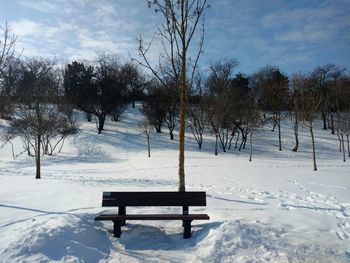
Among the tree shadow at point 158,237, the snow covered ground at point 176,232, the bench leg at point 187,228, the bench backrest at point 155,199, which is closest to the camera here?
the snow covered ground at point 176,232

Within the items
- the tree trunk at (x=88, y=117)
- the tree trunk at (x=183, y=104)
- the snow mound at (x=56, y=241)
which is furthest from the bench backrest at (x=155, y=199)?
the tree trunk at (x=88, y=117)

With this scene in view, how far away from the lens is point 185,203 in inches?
299

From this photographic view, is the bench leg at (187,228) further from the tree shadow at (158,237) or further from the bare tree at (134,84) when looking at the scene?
the bare tree at (134,84)

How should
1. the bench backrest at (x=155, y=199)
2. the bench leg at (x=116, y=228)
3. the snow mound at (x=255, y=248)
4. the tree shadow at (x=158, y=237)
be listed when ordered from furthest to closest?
the bench backrest at (x=155, y=199)
the bench leg at (x=116, y=228)
the tree shadow at (x=158, y=237)
the snow mound at (x=255, y=248)

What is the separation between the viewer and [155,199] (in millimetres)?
7703

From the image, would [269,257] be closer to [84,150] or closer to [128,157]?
[128,157]

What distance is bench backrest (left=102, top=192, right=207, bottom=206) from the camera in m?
7.61

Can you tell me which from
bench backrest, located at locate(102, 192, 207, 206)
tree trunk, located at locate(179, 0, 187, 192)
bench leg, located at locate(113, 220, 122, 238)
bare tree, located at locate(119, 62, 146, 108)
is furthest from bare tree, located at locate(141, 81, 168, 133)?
bench leg, located at locate(113, 220, 122, 238)

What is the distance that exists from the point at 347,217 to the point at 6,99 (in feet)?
36.9

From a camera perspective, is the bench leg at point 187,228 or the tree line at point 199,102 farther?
the tree line at point 199,102

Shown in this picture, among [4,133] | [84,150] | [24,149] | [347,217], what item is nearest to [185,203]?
[347,217]

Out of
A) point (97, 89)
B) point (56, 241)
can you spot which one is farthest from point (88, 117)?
point (56, 241)

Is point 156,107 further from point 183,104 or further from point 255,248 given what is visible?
point 255,248

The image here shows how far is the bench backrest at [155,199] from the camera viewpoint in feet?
25.0
